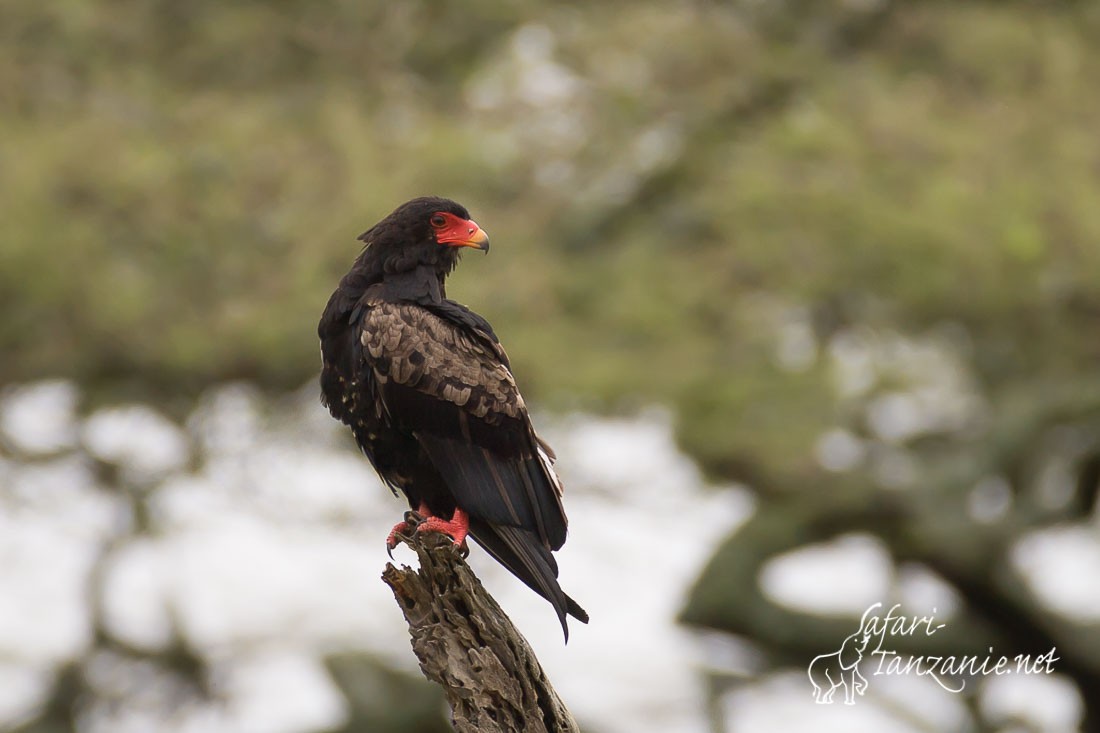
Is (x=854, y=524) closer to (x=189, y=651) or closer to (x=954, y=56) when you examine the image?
(x=954, y=56)

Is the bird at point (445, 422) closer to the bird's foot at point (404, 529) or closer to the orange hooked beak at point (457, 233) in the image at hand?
the bird's foot at point (404, 529)

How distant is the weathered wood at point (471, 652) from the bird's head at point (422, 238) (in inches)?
39.3

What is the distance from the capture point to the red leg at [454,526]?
166 inches

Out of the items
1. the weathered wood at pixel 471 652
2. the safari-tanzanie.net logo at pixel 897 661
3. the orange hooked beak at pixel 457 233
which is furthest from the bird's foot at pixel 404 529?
the safari-tanzanie.net logo at pixel 897 661

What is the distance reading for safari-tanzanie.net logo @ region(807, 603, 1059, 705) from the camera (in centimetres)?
814

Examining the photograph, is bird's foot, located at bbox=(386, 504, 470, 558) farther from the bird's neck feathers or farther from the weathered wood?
the bird's neck feathers

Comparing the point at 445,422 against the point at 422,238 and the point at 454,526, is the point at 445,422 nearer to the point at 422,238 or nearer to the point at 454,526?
the point at 454,526

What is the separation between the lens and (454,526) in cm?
426

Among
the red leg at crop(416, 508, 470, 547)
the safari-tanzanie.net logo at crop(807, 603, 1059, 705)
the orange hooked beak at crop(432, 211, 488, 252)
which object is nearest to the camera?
the red leg at crop(416, 508, 470, 547)

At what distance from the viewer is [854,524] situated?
26.6 ft

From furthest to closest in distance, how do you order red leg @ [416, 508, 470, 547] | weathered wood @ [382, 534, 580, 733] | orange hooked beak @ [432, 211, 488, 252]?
orange hooked beak @ [432, 211, 488, 252] → red leg @ [416, 508, 470, 547] → weathered wood @ [382, 534, 580, 733]

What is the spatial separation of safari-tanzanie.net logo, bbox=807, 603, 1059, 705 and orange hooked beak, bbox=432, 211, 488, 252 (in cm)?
406

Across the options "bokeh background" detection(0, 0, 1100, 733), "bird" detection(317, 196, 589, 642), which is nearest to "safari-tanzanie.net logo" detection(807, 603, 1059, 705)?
"bokeh background" detection(0, 0, 1100, 733)


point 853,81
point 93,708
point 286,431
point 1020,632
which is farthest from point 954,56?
point 93,708
